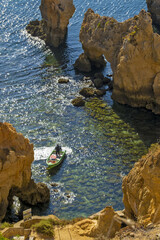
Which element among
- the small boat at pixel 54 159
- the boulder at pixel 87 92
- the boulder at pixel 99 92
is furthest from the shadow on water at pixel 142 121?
the small boat at pixel 54 159

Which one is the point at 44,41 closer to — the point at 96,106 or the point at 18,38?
the point at 18,38

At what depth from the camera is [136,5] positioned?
82.2 metres

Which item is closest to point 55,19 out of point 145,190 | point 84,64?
point 84,64

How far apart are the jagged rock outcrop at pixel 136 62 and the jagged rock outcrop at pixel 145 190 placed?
74.3 ft

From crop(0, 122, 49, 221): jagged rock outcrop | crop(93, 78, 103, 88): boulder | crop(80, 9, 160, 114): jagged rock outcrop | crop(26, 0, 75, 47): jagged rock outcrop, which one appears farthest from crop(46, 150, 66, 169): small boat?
crop(26, 0, 75, 47): jagged rock outcrop

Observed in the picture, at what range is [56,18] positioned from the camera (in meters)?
69.9

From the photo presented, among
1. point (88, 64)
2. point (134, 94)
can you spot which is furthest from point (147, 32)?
point (88, 64)

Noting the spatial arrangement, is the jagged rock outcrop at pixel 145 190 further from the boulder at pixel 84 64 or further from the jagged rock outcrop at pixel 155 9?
the jagged rock outcrop at pixel 155 9

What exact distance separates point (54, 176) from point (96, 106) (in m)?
14.3

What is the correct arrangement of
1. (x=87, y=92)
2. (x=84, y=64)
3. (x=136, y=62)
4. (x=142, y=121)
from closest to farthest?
(x=142, y=121) < (x=136, y=62) < (x=87, y=92) < (x=84, y=64)

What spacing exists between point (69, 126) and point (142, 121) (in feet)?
25.6

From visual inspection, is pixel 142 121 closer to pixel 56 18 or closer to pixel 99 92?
pixel 99 92

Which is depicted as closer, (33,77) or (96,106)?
(96,106)

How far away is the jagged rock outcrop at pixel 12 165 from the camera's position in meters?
32.1
